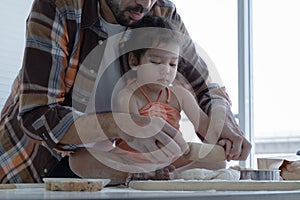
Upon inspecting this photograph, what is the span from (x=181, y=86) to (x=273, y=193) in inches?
Result: 37.5

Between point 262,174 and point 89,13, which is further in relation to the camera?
point 89,13

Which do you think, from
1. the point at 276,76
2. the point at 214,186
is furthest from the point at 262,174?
the point at 276,76

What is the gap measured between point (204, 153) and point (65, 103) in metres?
0.36

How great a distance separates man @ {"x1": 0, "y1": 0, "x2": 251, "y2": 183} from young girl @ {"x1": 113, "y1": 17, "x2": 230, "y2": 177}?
45 mm

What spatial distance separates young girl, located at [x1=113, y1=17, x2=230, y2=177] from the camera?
1.33 meters

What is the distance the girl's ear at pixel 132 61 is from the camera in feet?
4.47

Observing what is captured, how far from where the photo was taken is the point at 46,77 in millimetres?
1057

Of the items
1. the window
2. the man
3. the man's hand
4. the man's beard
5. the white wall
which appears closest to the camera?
the man

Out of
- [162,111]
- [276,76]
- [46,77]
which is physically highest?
[46,77]

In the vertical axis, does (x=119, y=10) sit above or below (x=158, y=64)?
above

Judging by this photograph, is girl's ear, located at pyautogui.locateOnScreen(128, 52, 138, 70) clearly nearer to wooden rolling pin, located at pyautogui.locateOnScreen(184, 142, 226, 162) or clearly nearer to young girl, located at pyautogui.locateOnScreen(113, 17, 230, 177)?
young girl, located at pyautogui.locateOnScreen(113, 17, 230, 177)

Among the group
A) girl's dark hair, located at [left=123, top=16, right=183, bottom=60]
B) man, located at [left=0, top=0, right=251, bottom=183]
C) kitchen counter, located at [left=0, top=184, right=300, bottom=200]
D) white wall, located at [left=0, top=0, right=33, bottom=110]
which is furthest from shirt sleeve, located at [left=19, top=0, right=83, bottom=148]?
white wall, located at [left=0, top=0, right=33, bottom=110]

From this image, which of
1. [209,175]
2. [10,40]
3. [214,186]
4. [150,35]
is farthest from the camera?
[10,40]

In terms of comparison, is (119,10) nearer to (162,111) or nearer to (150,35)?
(150,35)
